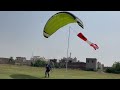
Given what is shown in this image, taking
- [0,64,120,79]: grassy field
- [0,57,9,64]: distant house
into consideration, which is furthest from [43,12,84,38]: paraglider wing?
[0,57,9,64]: distant house

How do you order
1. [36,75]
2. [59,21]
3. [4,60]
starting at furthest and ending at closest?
[4,60] → [36,75] → [59,21]

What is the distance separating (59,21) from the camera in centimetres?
1561

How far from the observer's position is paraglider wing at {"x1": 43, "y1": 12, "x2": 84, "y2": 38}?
15414 millimetres

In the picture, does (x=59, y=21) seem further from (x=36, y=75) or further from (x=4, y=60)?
(x=4, y=60)

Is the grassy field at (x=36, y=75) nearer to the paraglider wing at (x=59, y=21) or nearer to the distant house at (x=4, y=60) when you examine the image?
the paraglider wing at (x=59, y=21)

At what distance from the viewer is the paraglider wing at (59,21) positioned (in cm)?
1541

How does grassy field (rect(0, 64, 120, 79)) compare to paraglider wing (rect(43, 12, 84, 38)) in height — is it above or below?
below

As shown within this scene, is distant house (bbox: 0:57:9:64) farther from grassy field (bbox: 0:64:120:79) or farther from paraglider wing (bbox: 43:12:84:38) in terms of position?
paraglider wing (bbox: 43:12:84:38)

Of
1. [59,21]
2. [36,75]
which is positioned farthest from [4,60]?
[59,21]

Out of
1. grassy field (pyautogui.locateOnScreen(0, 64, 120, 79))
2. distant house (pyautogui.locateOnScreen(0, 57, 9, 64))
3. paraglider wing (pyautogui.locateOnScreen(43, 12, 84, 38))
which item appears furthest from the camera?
distant house (pyautogui.locateOnScreen(0, 57, 9, 64))
